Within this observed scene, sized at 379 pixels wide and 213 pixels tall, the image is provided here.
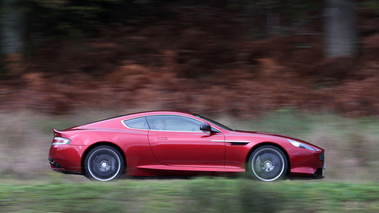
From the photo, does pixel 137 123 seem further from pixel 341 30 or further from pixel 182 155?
pixel 341 30

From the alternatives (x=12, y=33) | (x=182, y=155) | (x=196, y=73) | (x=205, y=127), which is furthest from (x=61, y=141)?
(x=12, y=33)

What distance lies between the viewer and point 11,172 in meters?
9.50

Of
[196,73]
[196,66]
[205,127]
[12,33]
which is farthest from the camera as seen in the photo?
[12,33]

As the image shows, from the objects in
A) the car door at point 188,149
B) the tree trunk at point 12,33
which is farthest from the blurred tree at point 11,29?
the car door at point 188,149

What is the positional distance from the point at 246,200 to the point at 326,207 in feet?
3.46

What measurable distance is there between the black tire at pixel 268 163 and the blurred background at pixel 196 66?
2123 millimetres

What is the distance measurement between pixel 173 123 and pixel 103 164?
55.2 inches

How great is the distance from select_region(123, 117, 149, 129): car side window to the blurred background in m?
2.39

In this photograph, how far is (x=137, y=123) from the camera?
28.5ft

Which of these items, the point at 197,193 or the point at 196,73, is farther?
the point at 196,73

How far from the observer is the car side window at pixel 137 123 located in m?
8.63

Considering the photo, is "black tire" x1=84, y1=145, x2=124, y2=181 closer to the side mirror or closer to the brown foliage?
the side mirror

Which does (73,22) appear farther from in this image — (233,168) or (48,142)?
(233,168)

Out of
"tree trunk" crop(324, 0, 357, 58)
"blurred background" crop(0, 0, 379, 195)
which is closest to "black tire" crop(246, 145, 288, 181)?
"blurred background" crop(0, 0, 379, 195)
